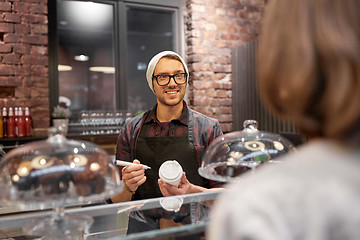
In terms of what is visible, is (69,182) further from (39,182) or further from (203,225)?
(203,225)

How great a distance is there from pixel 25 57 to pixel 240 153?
10.0 feet

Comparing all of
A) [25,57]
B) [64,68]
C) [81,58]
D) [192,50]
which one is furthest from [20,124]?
[192,50]

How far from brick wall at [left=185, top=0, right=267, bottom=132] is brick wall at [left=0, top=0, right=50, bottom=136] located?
161 cm

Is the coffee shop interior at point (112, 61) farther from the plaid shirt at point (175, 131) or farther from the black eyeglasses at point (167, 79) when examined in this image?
the black eyeglasses at point (167, 79)

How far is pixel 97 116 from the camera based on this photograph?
386 cm

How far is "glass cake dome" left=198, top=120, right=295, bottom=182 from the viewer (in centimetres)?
101

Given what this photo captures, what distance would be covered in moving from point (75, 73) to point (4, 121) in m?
1.02

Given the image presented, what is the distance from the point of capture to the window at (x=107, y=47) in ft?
13.1

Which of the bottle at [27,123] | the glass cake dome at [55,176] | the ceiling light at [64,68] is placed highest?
the ceiling light at [64,68]

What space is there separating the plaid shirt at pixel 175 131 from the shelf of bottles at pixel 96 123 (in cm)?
199

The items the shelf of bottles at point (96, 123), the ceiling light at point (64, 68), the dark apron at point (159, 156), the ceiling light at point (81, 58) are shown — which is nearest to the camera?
the dark apron at point (159, 156)

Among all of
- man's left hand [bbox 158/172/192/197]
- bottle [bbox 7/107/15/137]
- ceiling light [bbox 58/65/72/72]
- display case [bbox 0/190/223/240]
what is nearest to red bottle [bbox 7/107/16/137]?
bottle [bbox 7/107/15/137]

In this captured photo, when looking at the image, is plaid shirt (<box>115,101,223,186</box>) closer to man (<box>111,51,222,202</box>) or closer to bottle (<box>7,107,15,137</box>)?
man (<box>111,51,222,202</box>)

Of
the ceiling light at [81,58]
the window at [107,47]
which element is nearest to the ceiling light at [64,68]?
the window at [107,47]
